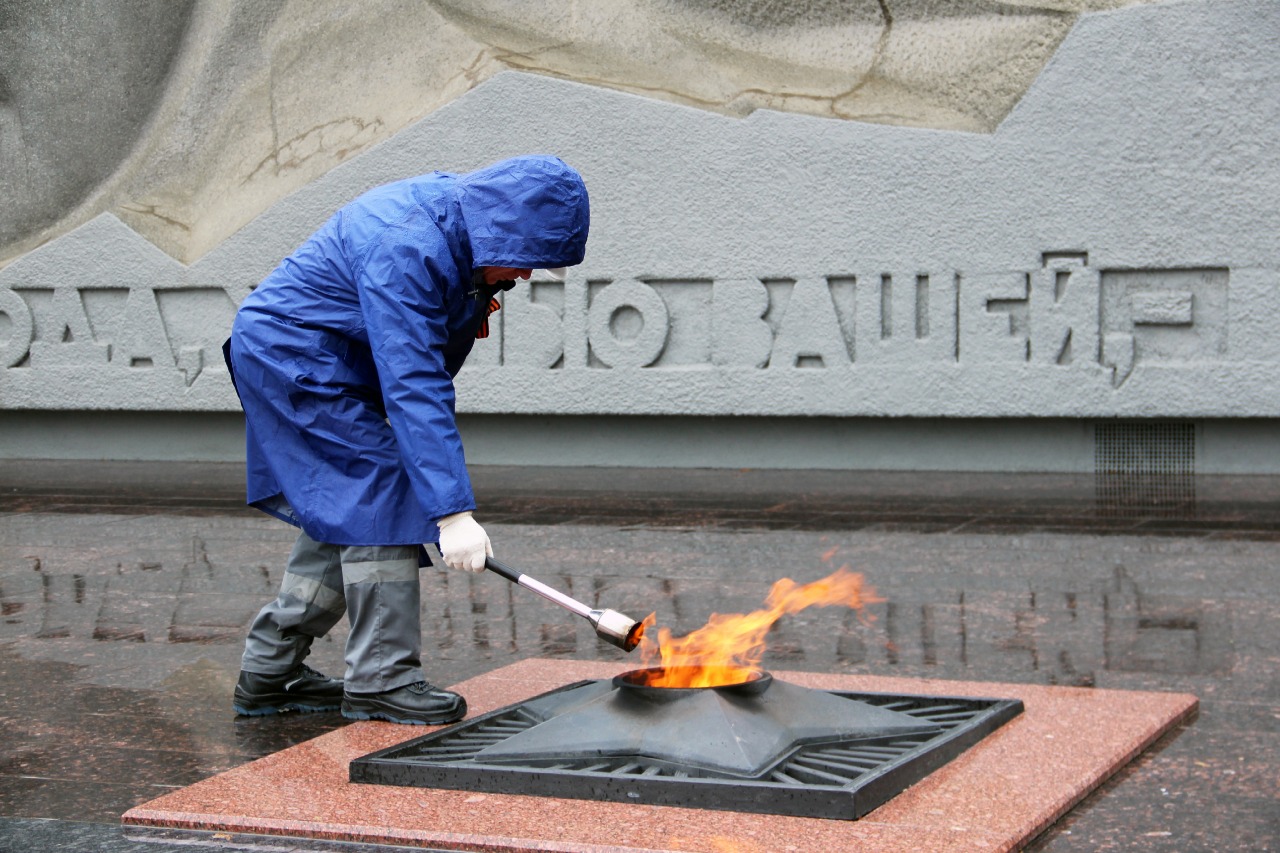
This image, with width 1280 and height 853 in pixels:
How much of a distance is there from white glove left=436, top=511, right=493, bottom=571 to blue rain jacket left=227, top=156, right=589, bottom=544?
0.09 ft

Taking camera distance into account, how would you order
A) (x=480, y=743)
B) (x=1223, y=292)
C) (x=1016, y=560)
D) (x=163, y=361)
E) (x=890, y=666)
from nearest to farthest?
(x=480, y=743) → (x=890, y=666) → (x=1016, y=560) → (x=1223, y=292) → (x=163, y=361)

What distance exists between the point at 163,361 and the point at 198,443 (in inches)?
26.1

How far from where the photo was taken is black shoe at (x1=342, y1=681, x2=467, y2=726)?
11.2 ft

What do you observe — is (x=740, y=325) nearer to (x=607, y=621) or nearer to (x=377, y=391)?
(x=377, y=391)

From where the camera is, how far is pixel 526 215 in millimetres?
3270

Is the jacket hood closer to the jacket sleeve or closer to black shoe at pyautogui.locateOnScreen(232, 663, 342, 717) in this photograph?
the jacket sleeve

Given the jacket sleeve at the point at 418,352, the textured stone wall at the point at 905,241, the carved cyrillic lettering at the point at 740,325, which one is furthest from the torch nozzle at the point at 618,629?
the carved cyrillic lettering at the point at 740,325

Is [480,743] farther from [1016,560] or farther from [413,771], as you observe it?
[1016,560]

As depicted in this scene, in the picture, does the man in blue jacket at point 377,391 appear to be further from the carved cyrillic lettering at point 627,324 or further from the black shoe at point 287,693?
the carved cyrillic lettering at point 627,324

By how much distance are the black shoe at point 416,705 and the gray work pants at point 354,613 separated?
0.07ft

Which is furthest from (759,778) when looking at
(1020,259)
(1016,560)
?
(1020,259)

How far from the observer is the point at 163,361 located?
10141mm

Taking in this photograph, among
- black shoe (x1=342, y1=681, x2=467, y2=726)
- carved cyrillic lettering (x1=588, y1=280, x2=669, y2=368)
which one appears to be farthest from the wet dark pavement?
carved cyrillic lettering (x1=588, y1=280, x2=669, y2=368)

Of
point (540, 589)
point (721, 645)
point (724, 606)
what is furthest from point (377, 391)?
point (724, 606)
